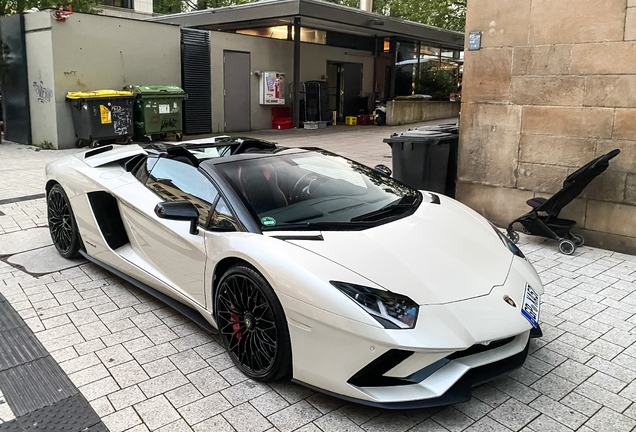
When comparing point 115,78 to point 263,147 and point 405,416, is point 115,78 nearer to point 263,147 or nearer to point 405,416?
point 263,147

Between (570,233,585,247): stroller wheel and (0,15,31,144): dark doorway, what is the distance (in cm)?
1113

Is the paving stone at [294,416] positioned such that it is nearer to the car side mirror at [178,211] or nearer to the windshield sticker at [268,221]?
the windshield sticker at [268,221]

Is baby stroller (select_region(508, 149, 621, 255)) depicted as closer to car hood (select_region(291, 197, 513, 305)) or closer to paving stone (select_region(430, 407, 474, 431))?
car hood (select_region(291, 197, 513, 305))

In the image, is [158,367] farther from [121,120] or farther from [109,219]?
[121,120]

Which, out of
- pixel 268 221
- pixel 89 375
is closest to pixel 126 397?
pixel 89 375

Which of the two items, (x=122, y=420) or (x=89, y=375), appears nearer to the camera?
(x=122, y=420)

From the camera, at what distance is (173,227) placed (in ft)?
11.8

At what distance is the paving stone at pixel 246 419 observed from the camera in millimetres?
2686

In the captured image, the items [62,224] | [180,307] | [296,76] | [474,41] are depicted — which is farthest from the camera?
[296,76]

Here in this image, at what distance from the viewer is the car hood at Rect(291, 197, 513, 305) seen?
9.04 feet

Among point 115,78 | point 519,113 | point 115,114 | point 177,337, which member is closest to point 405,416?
point 177,337

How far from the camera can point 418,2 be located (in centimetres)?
3153

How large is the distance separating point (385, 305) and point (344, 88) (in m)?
19.6

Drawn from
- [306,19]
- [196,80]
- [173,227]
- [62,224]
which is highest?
[306,19]
